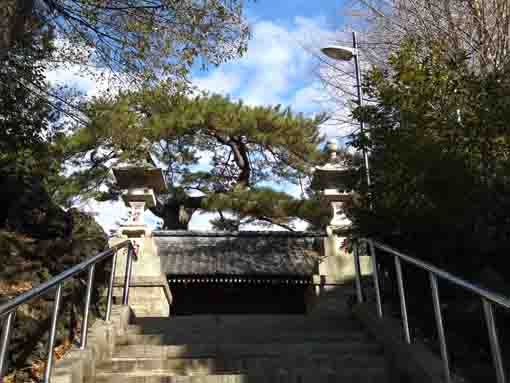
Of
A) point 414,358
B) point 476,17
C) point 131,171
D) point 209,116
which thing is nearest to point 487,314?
point 414,358

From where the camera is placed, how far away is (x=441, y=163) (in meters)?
4.64

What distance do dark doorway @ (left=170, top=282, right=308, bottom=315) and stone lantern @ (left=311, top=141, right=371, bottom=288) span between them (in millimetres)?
1124

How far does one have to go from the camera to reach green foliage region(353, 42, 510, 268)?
4.68 metres

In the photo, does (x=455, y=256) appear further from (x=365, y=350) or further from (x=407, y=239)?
(x=365, y=350)

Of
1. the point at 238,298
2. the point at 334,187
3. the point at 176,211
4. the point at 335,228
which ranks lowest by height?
the point at 238,298

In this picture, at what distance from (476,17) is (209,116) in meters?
7.86

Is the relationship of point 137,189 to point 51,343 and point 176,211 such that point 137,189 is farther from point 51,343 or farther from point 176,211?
point 51,343

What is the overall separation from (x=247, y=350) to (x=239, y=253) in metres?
6.07

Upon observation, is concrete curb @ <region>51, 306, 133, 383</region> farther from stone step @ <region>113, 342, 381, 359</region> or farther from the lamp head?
the lamp head

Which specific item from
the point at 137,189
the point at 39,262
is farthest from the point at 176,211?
the point at 39,262

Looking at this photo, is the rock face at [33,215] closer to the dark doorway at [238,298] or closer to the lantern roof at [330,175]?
the dark doorway at [238,298]

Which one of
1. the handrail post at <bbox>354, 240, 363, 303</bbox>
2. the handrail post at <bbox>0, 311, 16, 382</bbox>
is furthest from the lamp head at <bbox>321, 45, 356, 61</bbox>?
the handrail post at <bbox>0, 311, 16, 382</bbox>

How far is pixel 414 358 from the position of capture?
3576 millimetres

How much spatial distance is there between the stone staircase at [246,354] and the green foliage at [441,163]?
1.23 metres
